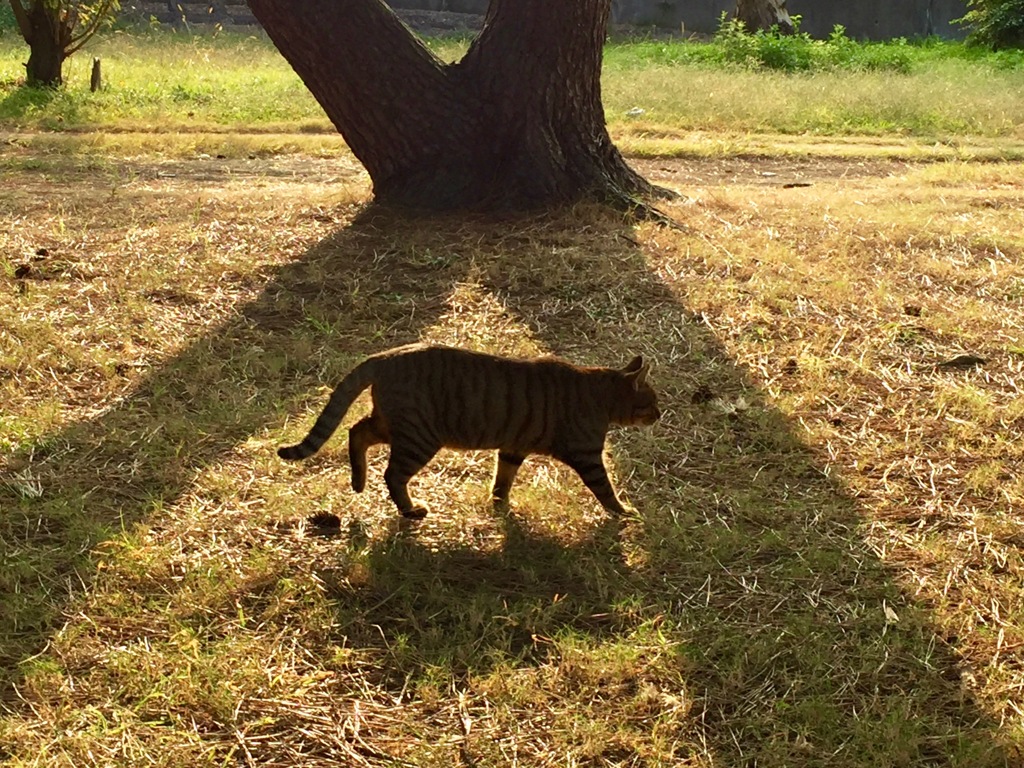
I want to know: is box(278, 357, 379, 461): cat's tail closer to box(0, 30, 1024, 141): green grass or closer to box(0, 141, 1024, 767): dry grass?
box(0, 141, 1024, 767): dry grass

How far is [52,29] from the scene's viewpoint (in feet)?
44.9

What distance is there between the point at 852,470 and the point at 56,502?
115 inches

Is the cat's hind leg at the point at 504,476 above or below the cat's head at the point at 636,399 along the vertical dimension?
below

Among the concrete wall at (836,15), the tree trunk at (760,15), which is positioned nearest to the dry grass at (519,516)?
the tree trunk at (760,15)

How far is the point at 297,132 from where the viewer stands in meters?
12.4

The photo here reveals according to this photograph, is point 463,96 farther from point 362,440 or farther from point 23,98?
point 23,98

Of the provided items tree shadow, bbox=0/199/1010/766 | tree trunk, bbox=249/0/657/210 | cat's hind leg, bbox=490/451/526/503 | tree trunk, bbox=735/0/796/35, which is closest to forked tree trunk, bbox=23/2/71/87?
tree trunk, bbox=249/0/657/210

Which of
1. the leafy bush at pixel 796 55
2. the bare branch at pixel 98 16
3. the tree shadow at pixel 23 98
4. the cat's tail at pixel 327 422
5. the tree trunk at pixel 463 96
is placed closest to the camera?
the cat's tail at pixel 327 422

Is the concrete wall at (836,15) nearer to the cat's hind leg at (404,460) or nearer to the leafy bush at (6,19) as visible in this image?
the leafy bush at (6,19)

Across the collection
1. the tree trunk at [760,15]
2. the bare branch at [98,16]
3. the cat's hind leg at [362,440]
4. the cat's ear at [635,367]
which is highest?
the tree trunk at [760,15]

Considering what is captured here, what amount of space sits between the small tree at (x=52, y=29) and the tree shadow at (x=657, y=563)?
32.5ft

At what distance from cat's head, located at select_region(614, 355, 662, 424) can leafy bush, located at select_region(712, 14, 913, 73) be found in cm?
1453

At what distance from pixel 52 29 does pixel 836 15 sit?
18.0 metres

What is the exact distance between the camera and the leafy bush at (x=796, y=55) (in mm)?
17688
